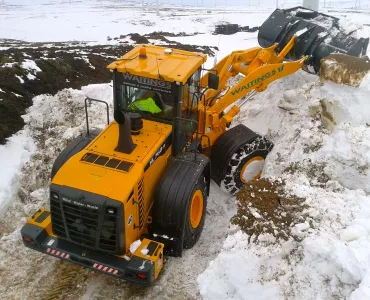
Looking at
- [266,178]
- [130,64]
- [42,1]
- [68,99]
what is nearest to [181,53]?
[130,64]

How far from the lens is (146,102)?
6012 millimetres

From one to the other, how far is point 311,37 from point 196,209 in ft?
15.6

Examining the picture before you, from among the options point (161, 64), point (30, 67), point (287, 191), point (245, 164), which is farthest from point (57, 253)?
point (30, 67)

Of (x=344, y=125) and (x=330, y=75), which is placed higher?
(x=330, y=75)

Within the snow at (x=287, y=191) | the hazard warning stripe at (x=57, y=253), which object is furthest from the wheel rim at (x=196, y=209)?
the hazard warning stripe at (x=57, y=253)

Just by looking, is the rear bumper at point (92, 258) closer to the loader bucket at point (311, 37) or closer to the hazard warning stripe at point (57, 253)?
the hazard warning stripe at point (57, 253)

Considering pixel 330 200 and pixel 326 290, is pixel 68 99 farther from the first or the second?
pixel 326 290

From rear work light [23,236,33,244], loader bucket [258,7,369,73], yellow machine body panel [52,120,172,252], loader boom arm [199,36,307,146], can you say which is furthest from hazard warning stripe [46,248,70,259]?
loader bucket [258,7,369,73]

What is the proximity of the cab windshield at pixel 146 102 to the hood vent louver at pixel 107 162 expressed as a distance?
1.07m

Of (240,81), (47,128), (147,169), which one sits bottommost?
(47,128)

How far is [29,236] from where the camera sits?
17.2ft

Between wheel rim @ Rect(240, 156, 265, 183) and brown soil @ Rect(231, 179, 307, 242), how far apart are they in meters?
1.10

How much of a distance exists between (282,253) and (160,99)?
8.83 feet

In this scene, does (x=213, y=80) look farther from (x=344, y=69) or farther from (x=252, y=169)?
(x=344, y=69)
